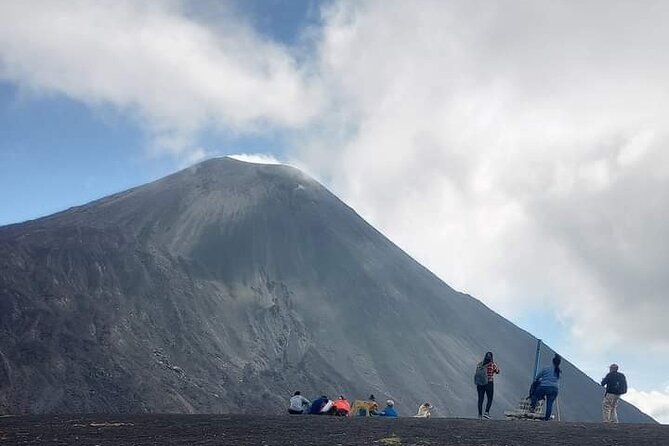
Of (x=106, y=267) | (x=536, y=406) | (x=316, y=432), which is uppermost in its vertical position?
(x=106, y=267)

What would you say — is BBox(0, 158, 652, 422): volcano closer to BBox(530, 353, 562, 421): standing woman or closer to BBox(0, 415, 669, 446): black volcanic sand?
BBox(0, 415, 669, 446): black volcanic sand

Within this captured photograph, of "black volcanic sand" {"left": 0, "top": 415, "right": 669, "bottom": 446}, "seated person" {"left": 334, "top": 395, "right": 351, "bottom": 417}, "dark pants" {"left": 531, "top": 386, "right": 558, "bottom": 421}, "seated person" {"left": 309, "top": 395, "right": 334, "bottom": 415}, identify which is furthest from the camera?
"seated person" {"left": 309, "top": 395, "right": 334, "bottom": 415}

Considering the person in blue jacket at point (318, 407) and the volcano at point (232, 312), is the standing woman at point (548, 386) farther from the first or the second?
the volcano at point (232, 312)

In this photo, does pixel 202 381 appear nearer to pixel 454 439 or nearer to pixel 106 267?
pixel 106 267

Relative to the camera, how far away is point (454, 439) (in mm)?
12625

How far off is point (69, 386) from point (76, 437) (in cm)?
4855

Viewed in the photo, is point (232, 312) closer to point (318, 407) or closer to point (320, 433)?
point (318, 407)

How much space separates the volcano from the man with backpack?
44807 millimetres

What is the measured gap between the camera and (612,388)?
2042 centimetres

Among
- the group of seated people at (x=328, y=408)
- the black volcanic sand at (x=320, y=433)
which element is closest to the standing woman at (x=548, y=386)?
the black volcanic sand at (x=320, y=433)

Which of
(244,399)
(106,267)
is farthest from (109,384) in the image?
(106,267)

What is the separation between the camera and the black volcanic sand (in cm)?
1233

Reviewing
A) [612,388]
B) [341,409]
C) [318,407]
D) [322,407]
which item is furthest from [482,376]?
[318,407]

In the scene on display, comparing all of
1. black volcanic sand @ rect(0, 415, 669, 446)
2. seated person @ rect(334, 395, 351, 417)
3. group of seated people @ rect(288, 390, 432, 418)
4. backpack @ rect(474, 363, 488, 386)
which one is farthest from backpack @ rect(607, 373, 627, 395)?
seated person @ rect(334, 395, 351, 417)
